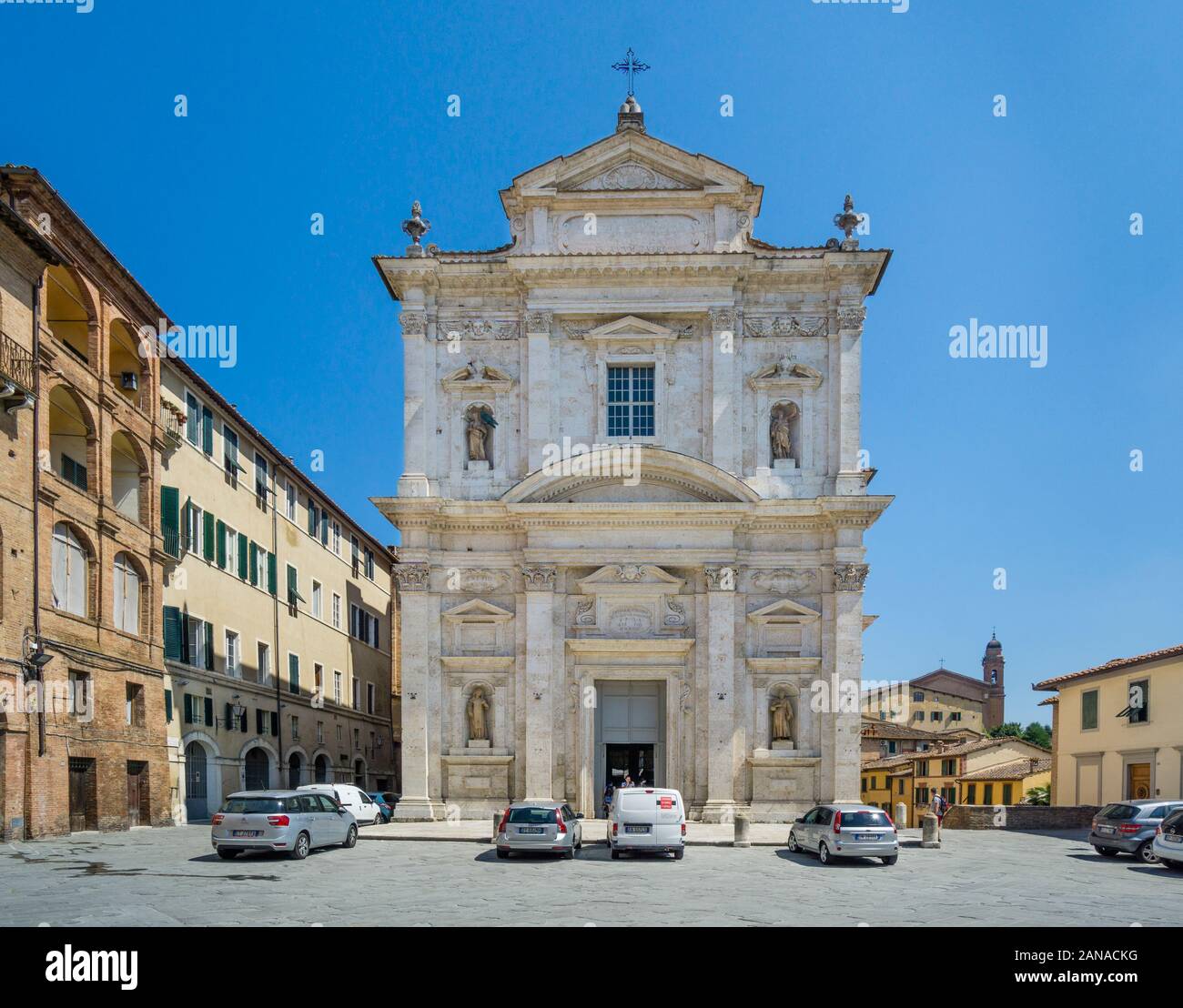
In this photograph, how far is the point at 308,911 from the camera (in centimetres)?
1491

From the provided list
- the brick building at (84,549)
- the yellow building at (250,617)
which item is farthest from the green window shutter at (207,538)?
the brick building at (84,549)

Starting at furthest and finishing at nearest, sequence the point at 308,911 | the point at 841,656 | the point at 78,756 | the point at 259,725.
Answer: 1. the point at 259,725
2. the point at 841,656
3. the point at 78,756
4. the point at 308,911

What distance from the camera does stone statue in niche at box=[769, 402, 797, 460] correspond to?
34500 mm

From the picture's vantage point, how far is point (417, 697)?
33344mm

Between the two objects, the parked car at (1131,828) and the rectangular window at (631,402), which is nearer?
the parked car at (1131,828)

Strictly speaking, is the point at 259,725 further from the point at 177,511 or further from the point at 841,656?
the point at 841,656

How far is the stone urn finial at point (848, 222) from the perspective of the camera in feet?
113

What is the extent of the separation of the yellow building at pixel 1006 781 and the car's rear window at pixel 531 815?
1496 inches

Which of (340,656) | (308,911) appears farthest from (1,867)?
(340,656)

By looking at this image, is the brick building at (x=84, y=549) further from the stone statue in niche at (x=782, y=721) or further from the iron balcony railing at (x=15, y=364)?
the stone statue in niche at (x=782, y=721)

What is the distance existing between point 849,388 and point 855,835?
15.4 metres

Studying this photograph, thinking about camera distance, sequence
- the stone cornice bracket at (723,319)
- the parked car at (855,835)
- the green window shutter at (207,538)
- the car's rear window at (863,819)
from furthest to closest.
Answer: the green window shutter at (207,538) < the stone cornice bracket at (723,319) < the car's rear window at (863,819) < the parked car at (855,835)

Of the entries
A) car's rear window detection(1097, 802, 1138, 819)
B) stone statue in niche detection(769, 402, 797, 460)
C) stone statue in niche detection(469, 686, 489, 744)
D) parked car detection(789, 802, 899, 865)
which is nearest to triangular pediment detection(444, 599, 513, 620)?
stone statue in niche detection(469, 686, 489, 744)

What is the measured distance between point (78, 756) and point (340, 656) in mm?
22676
